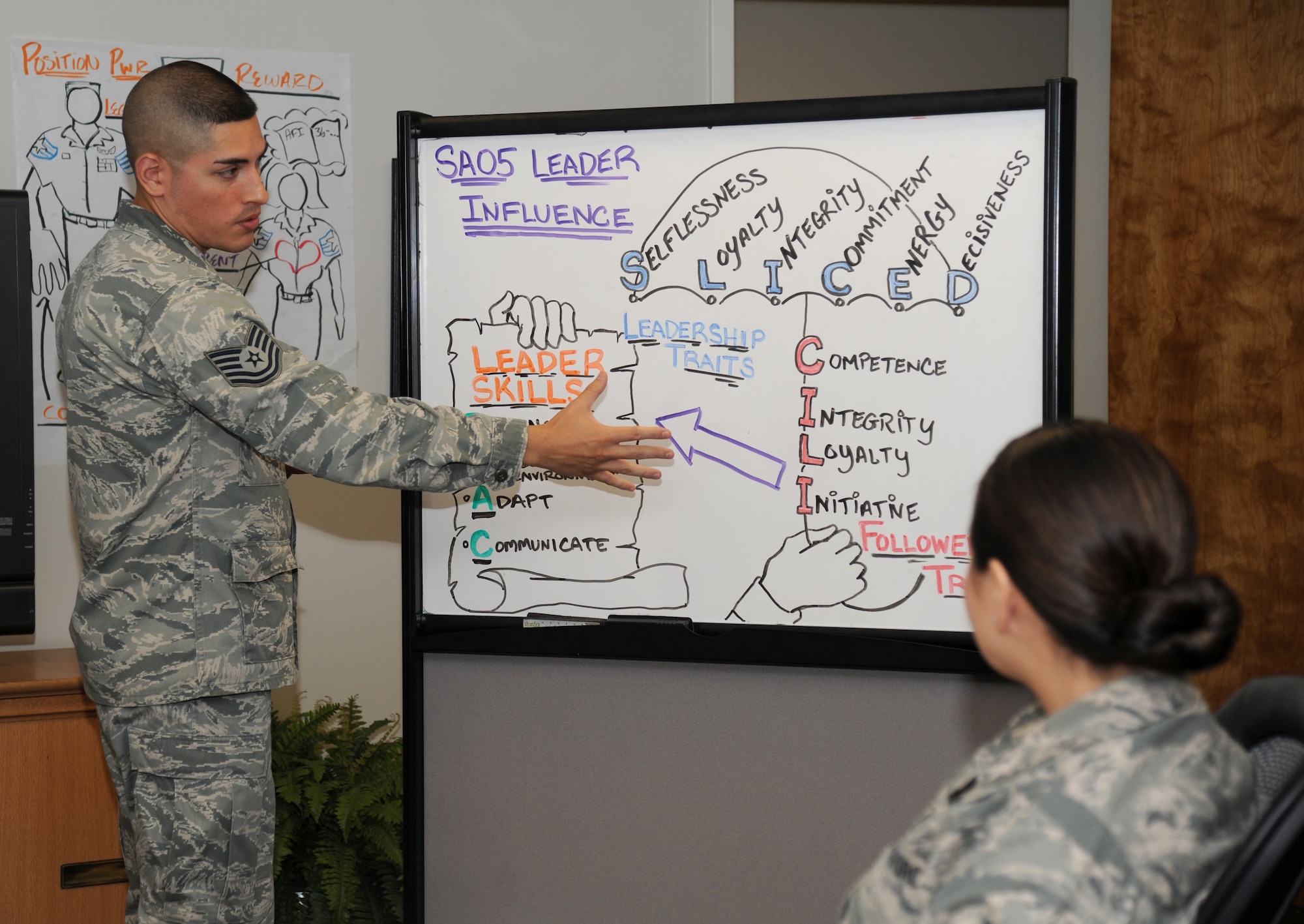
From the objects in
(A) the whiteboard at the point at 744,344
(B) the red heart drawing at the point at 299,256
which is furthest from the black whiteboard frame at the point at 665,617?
(B) the red heart drawing at the point at 299,256

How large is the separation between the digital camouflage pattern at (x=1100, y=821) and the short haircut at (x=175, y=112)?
1.48m

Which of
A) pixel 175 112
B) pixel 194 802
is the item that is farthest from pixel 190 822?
pixel 175 112

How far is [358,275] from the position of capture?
2572 millimetres

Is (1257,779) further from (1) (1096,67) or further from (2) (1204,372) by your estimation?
(1) (1096,67)

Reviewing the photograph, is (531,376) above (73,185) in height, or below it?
below

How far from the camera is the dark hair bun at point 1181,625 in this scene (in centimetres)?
76

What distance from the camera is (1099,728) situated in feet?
2.57

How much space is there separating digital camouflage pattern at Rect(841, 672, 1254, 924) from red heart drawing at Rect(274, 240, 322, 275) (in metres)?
2.11

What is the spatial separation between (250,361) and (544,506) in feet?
1.83

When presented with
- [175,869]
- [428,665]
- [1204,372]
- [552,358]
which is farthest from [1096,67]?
[175,869]

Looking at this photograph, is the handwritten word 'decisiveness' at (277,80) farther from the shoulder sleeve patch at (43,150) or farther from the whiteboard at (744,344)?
the whiteboard at (744,344)

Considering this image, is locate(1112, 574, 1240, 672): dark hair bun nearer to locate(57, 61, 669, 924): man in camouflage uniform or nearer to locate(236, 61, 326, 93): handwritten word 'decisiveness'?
locate(57, 61, 669, 924): man in camouflage uniform

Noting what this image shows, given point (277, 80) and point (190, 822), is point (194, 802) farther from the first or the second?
point (277, 80)

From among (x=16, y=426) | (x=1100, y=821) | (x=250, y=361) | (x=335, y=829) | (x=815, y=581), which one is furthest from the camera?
(x=335, y=829)
